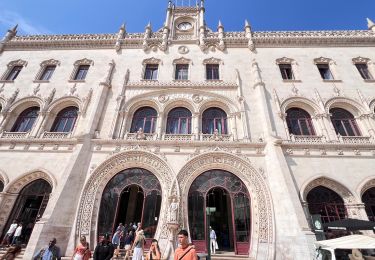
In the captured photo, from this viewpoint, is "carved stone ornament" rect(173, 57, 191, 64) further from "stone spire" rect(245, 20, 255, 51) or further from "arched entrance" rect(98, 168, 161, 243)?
"arched entrance" rect(98, 168, 161, 243)

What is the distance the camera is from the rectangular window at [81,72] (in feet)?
59.6

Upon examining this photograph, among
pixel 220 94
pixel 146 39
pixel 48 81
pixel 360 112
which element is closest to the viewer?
pixel 360 112

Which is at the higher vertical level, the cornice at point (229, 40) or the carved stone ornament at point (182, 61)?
the cornice at point (229, 40)

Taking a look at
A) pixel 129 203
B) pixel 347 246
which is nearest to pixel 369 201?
pixel 347 246

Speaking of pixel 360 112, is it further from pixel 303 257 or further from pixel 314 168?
pixel 303 257

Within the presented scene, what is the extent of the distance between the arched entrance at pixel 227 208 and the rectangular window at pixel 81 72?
44.4 ft

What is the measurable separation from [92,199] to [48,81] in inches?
452

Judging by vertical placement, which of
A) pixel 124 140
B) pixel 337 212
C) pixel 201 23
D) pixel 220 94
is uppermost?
pixel 201 23

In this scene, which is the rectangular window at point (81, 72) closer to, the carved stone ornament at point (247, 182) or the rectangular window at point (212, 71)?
the rectangular window at point (212, 71)

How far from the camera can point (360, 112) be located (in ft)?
48.8

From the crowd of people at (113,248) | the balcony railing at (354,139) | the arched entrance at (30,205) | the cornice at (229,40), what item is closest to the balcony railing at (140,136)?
the crowd of people at (113,248)

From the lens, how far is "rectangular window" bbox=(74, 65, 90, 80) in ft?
59.6

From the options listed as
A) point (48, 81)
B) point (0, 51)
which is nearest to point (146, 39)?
point (48, 81)

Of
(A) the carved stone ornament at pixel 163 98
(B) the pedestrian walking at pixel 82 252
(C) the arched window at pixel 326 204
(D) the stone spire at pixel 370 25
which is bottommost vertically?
(B) the pedestrian walking at pixel 82 252
